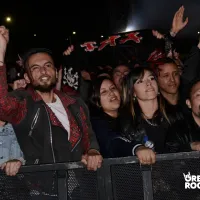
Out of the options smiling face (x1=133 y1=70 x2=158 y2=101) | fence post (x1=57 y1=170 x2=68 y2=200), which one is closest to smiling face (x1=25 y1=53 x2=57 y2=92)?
smiling face (x1=133 y1=70 x2=158 y2=101)

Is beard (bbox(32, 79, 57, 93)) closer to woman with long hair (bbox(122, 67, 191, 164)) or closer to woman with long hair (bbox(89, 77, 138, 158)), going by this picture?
woman with long hair (bbox(89, 77, 138, 158))

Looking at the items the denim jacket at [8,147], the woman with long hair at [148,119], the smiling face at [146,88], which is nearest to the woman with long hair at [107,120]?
the woman with long hair at [148,119]

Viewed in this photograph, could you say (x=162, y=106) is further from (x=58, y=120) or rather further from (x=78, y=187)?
(x=78, y=187)

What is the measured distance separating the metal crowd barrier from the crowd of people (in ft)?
0.22

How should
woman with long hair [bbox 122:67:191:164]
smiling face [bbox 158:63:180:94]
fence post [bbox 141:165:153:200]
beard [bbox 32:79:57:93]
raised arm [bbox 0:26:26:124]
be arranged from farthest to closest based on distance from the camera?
smiling face [bbox 158:63:180:94] < beard [bbox 32:79:57:93] < woman with long hair [bbox 122:67:191:164] < raised arm [bbox 0:26:26:124] < fence post [bbox 141:165:153:200]

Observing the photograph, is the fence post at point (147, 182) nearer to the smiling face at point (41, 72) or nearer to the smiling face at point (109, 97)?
the smiling face at point (41, 72)

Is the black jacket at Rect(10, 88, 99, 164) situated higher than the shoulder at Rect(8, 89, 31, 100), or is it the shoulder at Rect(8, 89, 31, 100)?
the shoulder at Rect(8, 89, 31, 100)

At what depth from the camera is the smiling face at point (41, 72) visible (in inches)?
107

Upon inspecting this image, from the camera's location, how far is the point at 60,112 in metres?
2.64

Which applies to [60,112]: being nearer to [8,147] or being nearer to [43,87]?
[43,87]

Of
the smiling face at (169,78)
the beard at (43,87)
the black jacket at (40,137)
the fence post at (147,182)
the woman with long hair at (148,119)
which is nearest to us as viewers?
the fence post at (147,182)

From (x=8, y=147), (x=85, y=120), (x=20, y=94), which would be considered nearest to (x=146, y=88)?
(x=85, y=120)

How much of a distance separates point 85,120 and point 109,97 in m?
0.78

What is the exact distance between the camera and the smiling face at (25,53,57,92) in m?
2.71
